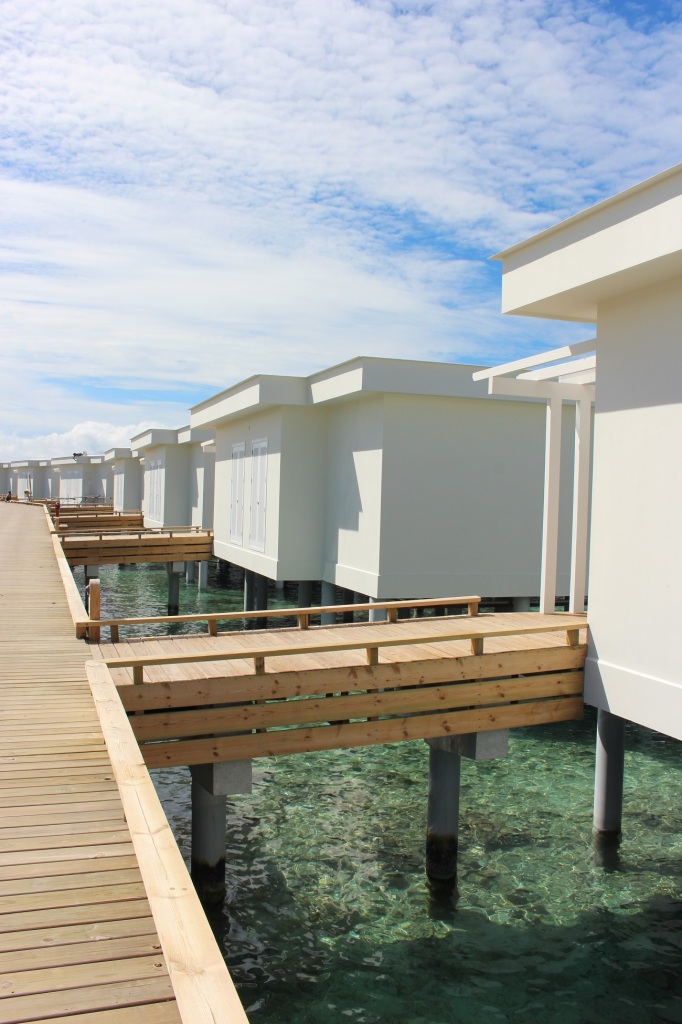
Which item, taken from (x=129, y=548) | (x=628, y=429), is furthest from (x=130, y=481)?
(x=628, y=429)

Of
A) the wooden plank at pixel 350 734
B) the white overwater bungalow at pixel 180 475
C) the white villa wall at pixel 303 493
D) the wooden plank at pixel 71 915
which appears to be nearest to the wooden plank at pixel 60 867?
the wooden plank at pixel 71 915

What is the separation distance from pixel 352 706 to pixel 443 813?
1.72 m

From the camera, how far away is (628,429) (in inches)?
327

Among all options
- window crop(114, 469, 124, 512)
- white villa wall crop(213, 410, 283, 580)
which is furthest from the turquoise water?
window crop(114, 469, 124, 512)

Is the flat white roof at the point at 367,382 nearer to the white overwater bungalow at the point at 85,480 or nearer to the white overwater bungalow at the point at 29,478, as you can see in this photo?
the white overwater bungalow at the point at 85,480

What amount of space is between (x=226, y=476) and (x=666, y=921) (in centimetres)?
1694

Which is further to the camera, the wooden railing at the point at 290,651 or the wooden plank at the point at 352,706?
the wooden plank at the point at 352,706

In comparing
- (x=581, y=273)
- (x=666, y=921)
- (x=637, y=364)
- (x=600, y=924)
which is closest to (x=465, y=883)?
(x=600, y=924)

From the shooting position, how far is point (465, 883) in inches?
333

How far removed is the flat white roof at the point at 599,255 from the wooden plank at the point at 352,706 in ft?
12.5

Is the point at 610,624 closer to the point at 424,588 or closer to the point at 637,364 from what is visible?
the point at 637,364

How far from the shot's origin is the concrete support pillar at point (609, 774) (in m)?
8.91

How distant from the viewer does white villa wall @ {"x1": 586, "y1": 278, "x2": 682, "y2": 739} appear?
7.75 meters

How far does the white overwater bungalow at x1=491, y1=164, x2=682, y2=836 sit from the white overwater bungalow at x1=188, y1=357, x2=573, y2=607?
5.84 meters
